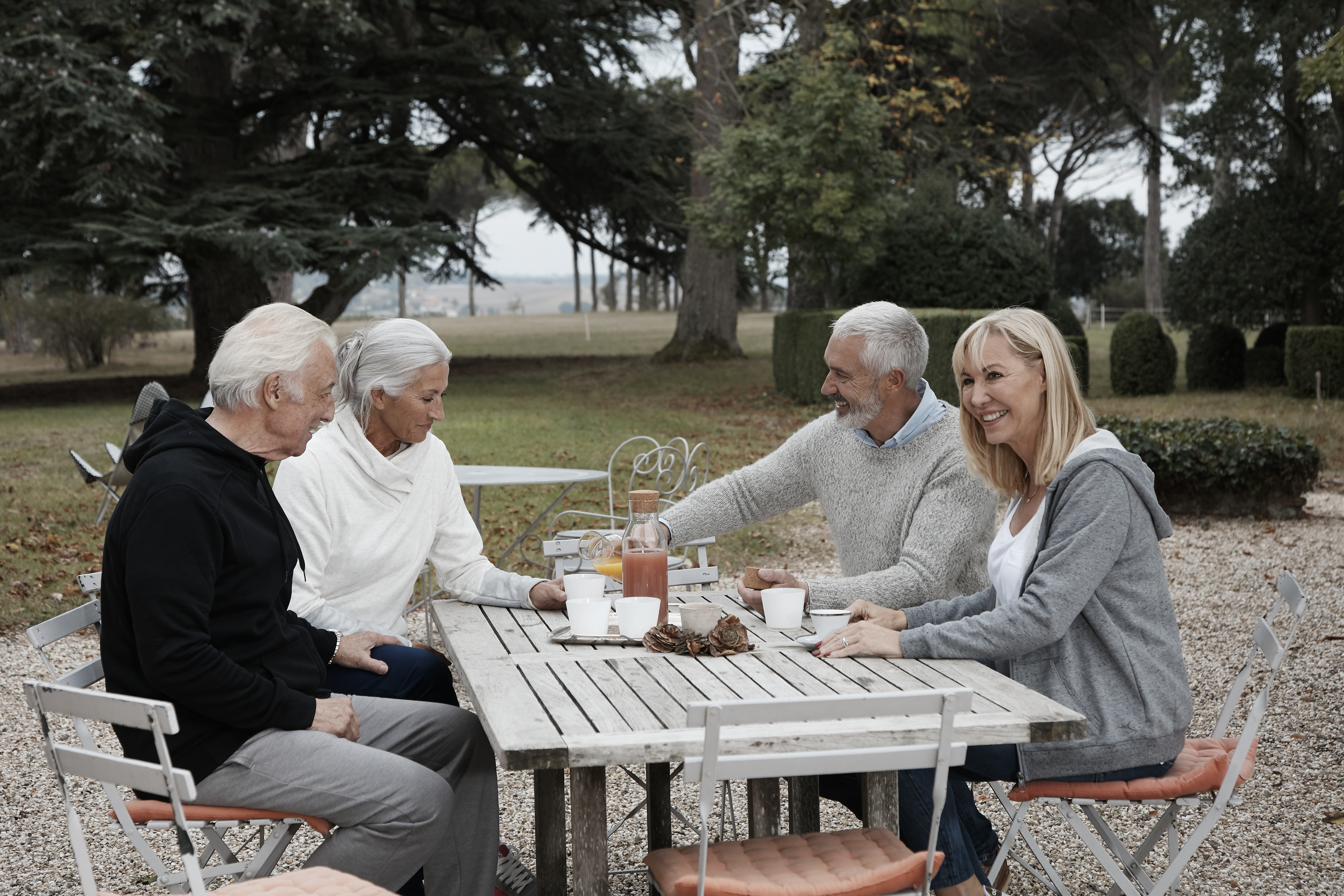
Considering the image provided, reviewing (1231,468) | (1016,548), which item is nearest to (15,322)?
(1231,468)

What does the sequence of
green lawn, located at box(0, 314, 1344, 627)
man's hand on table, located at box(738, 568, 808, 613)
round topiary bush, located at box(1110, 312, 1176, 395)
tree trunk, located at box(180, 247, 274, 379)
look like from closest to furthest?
man's hand on table, located at box(738, 568, 808, 613), green lawn, located at box(0, 314, 1344, 627), round topiary bush, located at box(1110, 312, 1176, 395), tree trunk, located at box(180, 247, 274, 379)

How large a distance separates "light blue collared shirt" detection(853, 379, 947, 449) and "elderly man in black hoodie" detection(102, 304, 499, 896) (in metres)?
1.41

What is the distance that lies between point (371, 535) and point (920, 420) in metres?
1.49

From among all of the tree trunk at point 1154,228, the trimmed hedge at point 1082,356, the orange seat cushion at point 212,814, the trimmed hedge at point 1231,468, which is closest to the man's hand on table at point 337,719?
the orange seat cushion at point 212,814

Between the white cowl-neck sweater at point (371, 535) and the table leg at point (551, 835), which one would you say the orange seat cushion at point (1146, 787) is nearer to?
the table leg at point (551, 835)

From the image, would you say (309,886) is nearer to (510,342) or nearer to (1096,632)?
(1096,632)

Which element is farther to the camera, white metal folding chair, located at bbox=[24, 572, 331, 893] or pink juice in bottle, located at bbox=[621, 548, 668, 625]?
pink juice in bottle, located at bbox=[621, 548, 668, 625]

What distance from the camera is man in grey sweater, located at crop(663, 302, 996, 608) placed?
126 inches

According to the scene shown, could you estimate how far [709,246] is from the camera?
18578mm

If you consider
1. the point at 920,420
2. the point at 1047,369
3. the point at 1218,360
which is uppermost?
the point at 1047,369

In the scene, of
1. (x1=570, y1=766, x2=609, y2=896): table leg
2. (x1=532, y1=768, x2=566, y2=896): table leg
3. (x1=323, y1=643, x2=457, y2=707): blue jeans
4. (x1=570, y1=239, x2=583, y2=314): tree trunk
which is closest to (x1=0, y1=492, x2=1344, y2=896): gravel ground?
(x1=532, y1=768, x2=566, y2=896): table leg

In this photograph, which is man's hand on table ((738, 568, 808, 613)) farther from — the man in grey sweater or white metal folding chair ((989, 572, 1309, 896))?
white metal folding chair ((989, 572, 1309, 896))

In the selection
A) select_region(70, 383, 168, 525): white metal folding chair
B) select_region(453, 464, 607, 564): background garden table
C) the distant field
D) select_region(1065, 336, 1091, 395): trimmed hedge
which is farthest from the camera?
the distant field

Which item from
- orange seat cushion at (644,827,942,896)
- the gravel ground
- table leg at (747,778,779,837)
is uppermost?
orange seat cushion at (644,827,942,896)
